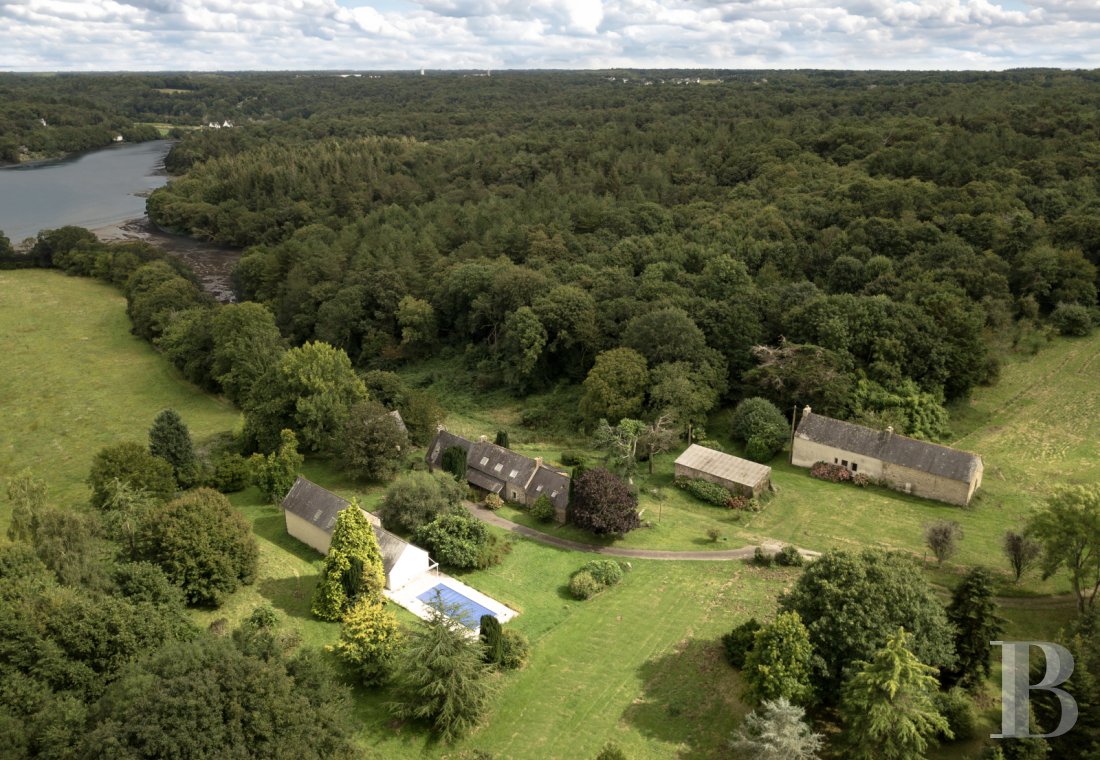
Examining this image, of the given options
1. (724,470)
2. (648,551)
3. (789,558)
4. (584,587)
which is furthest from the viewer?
(724,470)

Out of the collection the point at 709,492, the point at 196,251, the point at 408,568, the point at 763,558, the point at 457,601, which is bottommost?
the point at 196,251

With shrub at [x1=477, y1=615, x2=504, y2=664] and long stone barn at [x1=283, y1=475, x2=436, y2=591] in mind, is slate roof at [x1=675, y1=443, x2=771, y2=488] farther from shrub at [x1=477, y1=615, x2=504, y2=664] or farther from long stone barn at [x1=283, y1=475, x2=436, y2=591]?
shrub at [x1=477, y1=615, x2=504, y2=664]

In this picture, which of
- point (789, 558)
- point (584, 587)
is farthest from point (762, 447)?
point (584, 587)

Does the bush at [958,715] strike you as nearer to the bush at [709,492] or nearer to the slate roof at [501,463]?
the bush at [709,492]

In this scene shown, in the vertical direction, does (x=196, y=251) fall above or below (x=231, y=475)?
below

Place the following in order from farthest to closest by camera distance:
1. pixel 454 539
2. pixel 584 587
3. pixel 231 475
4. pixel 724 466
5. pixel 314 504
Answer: pixel 231 475 → pixel 724 466 → pixel 314 504 → pixel 454 539 → pixel 584 587

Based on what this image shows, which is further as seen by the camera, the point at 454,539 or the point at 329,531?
the point at 329,531

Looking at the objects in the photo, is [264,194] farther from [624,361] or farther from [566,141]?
[624,361]

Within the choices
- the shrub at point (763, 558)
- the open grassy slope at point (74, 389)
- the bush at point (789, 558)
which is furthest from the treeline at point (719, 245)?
the shrub at point (763, 558)

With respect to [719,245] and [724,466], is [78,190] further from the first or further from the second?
[724,466]
